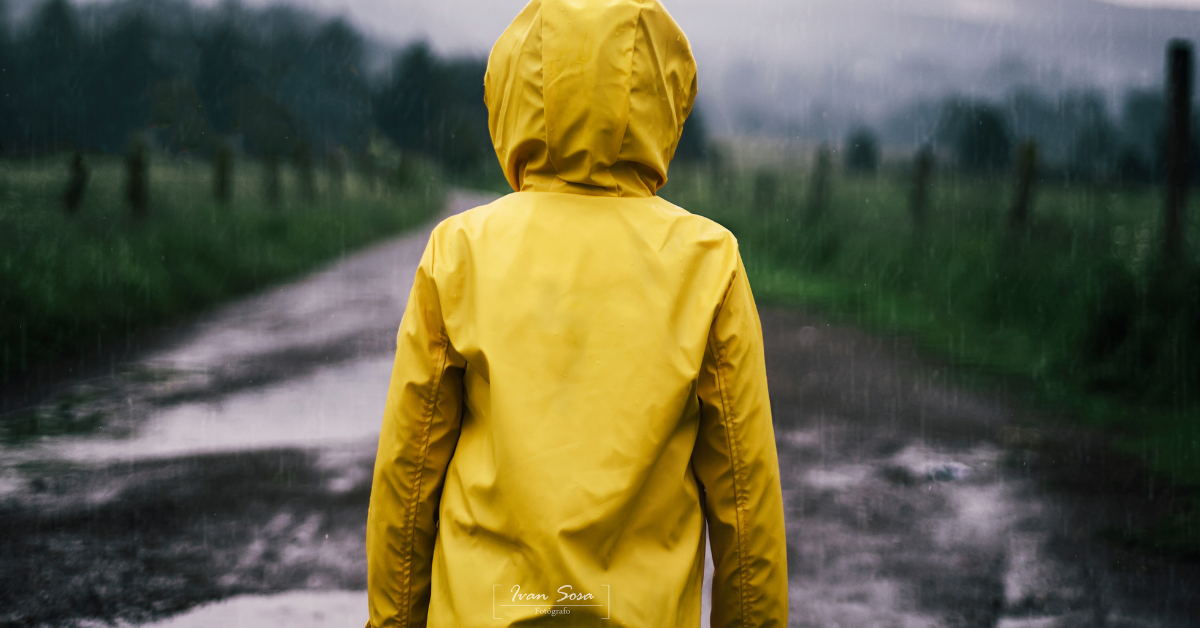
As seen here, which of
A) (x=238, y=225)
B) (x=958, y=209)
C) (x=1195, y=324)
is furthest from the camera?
(x=238, y=225)

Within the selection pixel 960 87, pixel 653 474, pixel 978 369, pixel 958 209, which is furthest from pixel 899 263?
pixel 653 474

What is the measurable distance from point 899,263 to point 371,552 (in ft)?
31.0

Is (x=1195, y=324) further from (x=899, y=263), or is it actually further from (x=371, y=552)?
(x=371, y=552)

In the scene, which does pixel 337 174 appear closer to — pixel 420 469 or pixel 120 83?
pixel 120 83

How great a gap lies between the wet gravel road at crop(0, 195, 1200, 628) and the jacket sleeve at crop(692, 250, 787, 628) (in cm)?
164

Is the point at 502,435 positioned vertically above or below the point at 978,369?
above

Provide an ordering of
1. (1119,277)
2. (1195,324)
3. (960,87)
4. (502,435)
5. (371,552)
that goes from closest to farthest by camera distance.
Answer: (502,435) < (371,552) < (1195,324) < (1119,277) < (960,87)

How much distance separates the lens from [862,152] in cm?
1606

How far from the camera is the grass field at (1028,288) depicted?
5.66 meters

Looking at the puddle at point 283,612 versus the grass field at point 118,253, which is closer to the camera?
the puddle at point 283,612

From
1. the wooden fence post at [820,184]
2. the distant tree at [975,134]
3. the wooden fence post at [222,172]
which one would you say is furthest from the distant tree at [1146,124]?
the wooden fence post at [222,172]

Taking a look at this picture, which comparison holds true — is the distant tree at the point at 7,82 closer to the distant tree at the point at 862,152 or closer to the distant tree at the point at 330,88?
the distant tree at the point at 330,88

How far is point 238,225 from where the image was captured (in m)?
12.2

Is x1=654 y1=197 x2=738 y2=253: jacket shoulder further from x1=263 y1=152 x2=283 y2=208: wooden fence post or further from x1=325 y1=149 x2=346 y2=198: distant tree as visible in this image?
x1=325 y1=149 x2=346 y2=198: distant tree
